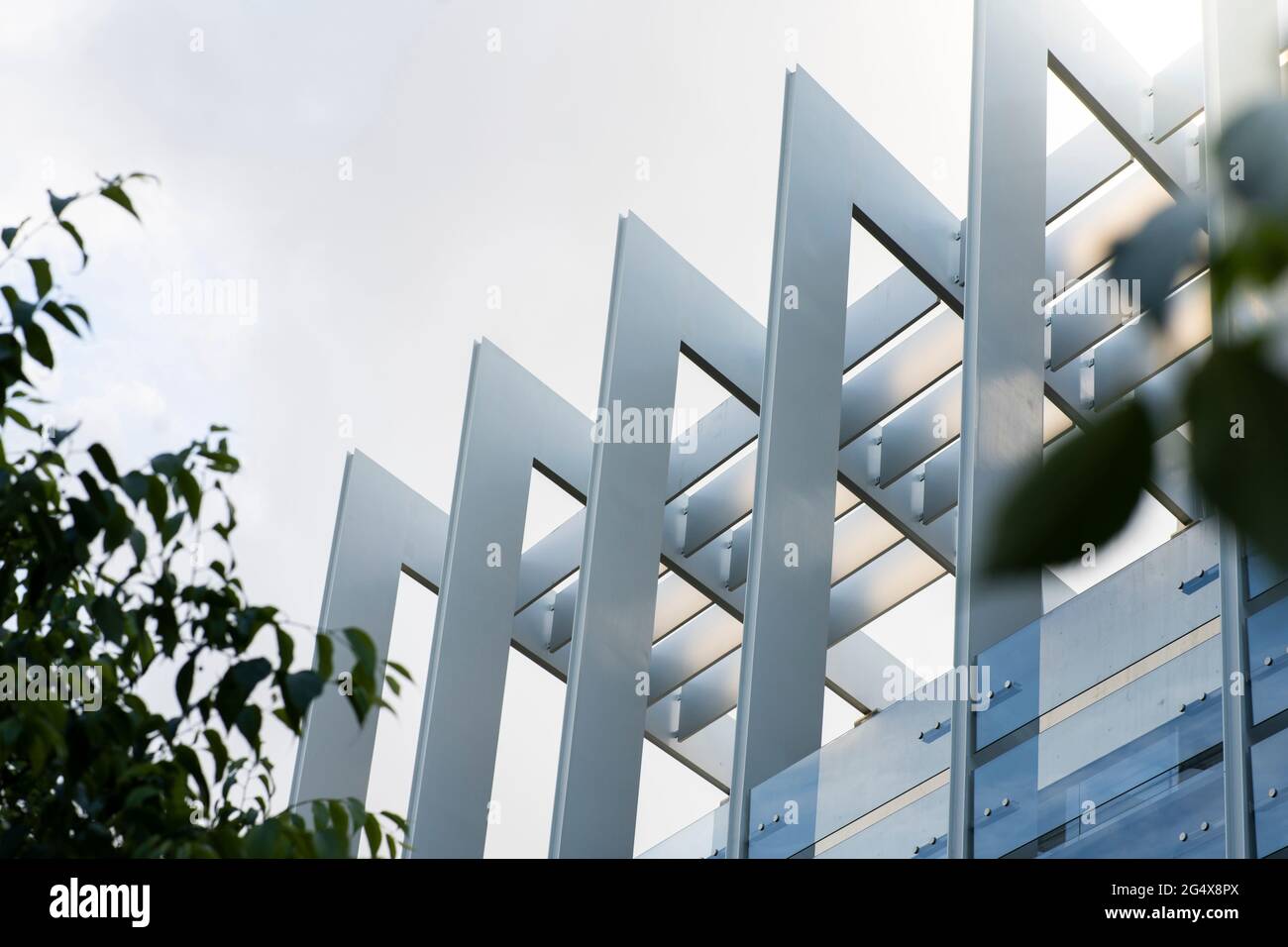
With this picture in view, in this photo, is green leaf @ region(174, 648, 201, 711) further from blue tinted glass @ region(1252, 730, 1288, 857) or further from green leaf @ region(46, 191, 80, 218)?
blue tinted glass @ region(1252, 730, 1288, 857)

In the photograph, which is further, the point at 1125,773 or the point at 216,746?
the point at 1125,773

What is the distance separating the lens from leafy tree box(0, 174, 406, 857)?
3.19 m

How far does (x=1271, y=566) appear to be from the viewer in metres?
0.50

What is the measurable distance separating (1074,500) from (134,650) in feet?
11.0

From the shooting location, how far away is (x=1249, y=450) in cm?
53

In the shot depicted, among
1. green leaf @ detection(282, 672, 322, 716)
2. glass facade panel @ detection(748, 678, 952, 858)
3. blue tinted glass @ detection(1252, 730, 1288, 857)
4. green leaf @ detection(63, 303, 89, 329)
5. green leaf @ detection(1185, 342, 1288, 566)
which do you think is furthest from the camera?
glass facade panel @ detection(748, 678, 952, 858)

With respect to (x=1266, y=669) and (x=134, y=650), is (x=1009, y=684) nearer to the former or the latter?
(x=1266, y=669)

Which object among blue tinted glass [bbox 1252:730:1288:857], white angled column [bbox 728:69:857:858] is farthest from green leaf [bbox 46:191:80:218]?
white angled column [bbox 728:69:857:858]

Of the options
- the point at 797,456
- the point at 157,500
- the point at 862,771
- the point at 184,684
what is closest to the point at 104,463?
the point at 157,500

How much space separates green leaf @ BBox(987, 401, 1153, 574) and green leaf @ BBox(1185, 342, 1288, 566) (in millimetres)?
26

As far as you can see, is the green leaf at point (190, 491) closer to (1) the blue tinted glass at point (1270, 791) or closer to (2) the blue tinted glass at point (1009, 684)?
(1) the blue tinted glass at point (1270, 791)
